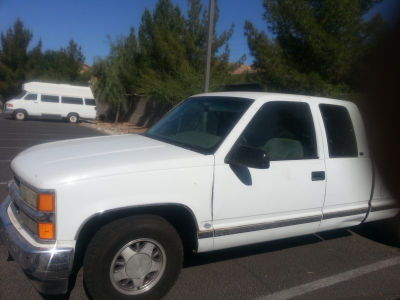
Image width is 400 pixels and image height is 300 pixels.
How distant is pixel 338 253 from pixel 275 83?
24.2 feet

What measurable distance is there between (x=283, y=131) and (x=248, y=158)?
0.94 meters

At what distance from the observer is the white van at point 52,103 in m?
22.0

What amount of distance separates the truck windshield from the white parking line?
1.52 metres

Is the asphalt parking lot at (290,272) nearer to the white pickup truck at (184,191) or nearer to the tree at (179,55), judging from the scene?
the white pickup truck at (184,191)

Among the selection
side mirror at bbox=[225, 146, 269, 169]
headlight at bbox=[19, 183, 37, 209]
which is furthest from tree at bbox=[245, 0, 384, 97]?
headlight at bbox=[19, 183, 37, 209]

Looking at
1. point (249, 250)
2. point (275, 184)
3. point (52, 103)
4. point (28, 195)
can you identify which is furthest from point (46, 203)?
point (52, 103)

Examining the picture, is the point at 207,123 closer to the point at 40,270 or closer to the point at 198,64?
the point at 40,270

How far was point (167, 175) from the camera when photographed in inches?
117

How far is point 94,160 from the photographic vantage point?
3.00 metres

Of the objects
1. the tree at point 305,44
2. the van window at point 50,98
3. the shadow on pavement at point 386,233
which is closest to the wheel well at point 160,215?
the shadow on pavement at point 386,233

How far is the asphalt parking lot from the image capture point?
11.3ft

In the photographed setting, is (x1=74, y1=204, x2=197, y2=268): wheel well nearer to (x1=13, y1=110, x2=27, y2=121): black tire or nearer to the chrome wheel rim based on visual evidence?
the chrome wheel rim

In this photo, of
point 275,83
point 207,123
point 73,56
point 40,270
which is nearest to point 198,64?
point 275,83

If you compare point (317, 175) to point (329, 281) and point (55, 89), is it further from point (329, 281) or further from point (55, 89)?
point (55, 89)
